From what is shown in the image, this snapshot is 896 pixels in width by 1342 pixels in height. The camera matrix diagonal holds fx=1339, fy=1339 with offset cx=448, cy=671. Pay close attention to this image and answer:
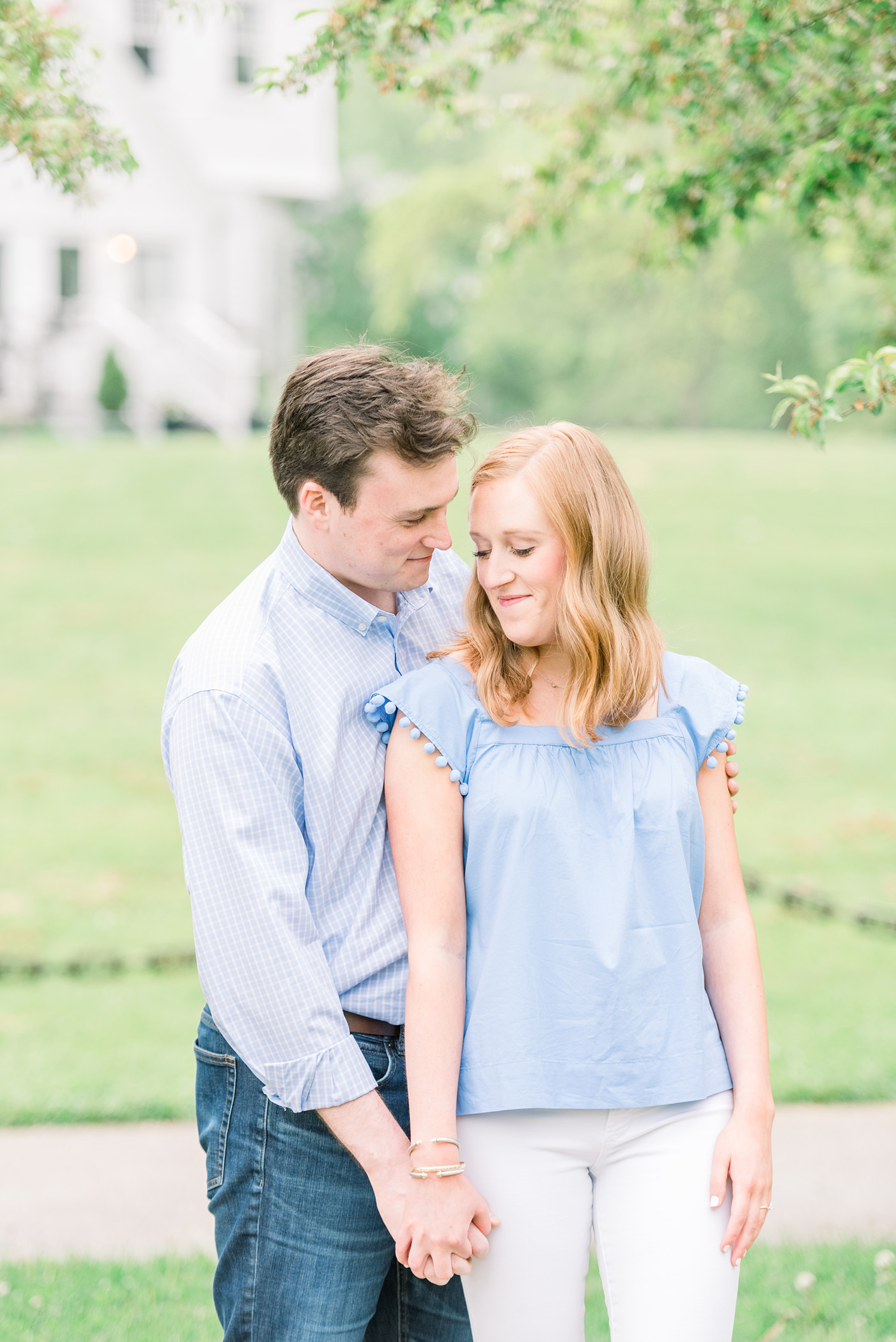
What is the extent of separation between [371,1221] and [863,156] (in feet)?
7.80

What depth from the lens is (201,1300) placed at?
3.23 meters

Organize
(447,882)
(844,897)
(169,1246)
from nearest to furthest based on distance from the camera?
(447,882)
(169,1246)
(844,897)

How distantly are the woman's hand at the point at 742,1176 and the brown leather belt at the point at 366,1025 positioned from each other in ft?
1.78

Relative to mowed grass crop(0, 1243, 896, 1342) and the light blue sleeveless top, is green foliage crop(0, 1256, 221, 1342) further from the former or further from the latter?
the light blue sleeveless top

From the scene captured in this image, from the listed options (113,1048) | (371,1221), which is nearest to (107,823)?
(113,1048)

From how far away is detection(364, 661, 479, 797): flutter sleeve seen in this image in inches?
81.0

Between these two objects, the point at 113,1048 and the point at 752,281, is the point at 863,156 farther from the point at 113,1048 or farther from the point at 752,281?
the point at 752,281

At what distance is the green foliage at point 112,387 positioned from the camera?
15719 mm

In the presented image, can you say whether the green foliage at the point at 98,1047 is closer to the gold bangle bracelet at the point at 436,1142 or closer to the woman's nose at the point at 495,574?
the gold bangle bracelet at the point at 436,1142

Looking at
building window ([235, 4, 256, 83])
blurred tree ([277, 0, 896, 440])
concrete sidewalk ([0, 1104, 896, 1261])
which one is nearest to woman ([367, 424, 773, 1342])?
blurred tree ([277, 0, 896, 440])

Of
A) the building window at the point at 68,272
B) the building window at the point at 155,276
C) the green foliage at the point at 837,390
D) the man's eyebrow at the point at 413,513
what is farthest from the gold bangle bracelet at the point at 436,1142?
the building window at the point at 155,276

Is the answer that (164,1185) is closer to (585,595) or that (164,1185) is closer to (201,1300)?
(201,1300)

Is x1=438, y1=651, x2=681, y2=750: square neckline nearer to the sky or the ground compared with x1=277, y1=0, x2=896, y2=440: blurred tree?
nearer to the ground

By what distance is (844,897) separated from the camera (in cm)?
682
